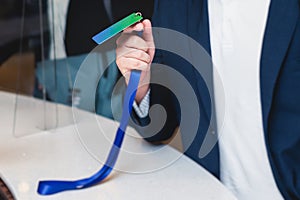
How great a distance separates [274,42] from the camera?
24.5 inches

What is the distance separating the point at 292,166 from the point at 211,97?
0.15m

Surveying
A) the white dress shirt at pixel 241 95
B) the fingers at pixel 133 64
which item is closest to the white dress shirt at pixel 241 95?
the white dress shirt at pixel 241 95

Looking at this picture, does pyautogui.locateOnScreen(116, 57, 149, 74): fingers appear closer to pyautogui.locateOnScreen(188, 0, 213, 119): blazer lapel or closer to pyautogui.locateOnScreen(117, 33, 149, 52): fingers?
pyautogui.locateOnScreen(117, 33, 149, 52): fingers

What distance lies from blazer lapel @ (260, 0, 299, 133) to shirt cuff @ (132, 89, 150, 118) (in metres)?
0.17

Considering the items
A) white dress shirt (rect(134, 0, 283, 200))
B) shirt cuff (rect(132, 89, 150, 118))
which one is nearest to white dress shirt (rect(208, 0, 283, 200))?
white dress shirt (rect(134, 0, 283, 200))

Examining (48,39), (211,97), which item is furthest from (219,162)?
(48,39)

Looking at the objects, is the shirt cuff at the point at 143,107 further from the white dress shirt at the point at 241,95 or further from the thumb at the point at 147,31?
the thumb at the point at 147,31

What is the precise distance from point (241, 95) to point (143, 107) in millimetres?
146

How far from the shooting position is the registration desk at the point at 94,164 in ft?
1.79

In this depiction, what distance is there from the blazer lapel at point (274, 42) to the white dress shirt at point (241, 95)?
2 cm

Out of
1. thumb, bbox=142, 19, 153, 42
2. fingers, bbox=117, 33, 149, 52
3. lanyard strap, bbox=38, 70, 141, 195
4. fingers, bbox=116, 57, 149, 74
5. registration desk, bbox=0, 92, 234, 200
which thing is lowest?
registration desk, bbox=0, 92, 234, 200

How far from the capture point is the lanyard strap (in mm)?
542

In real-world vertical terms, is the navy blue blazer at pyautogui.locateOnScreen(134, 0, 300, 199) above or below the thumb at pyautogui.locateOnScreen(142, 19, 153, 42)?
below

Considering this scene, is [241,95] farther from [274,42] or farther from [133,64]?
[133,64]
